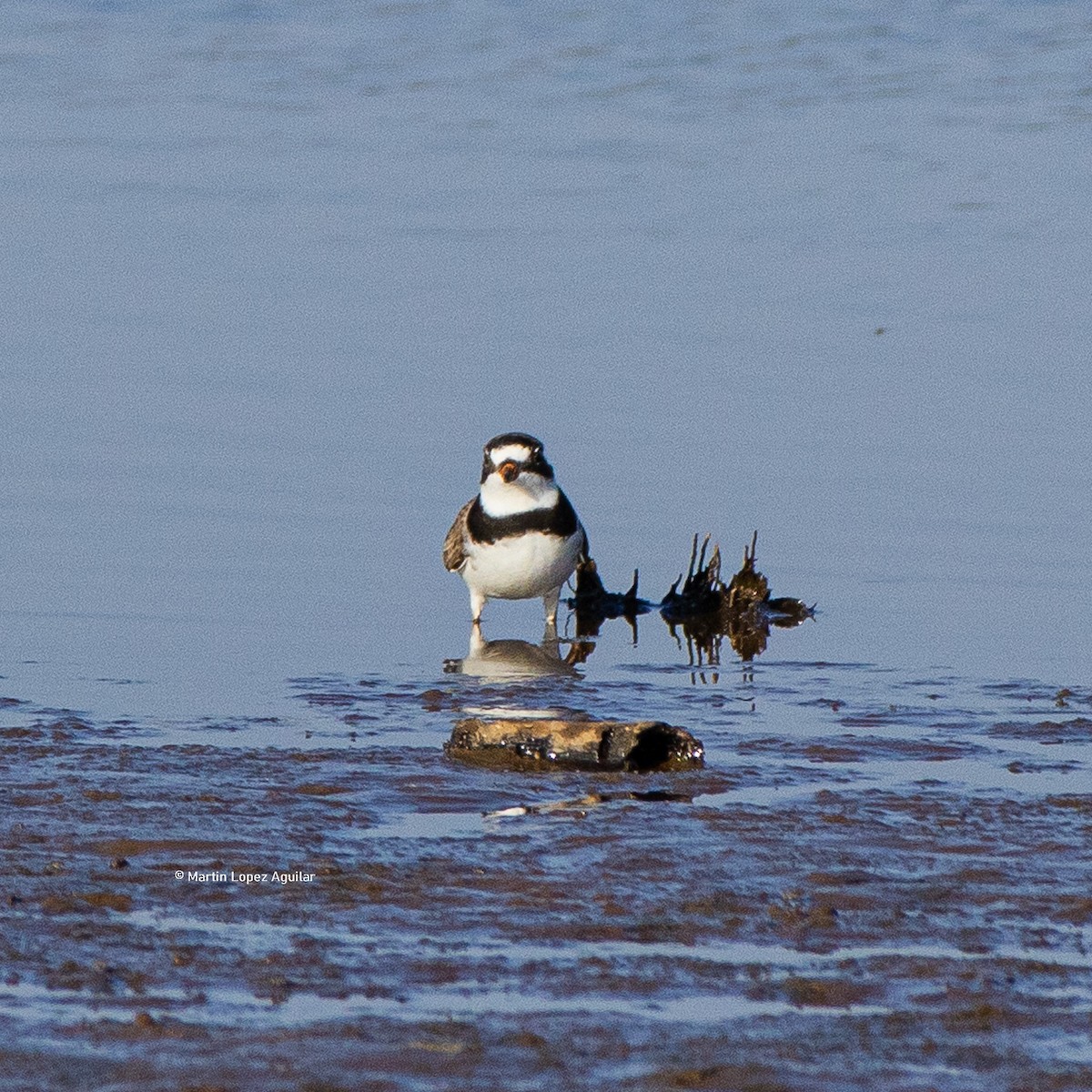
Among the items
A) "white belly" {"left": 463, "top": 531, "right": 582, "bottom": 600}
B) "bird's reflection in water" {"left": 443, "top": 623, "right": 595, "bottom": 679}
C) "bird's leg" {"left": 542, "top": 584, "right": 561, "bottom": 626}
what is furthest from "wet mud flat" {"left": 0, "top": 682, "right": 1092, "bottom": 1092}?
"bird's leg" {"left": 542, "top": 584, "right": 561, "bottom": 626}

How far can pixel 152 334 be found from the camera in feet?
59.5

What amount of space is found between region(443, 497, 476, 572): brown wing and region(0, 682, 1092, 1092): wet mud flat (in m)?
3.18

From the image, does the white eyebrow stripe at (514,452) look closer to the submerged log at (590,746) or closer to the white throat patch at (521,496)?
the white throat patch at (521,496)

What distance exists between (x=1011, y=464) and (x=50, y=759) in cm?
802

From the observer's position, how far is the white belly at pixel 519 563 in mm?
12195

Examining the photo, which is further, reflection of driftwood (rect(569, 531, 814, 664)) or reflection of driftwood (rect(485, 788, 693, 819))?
reflection of driftwood (rect(569, 531, 814, 664))

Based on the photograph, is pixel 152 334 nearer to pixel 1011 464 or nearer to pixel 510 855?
pixel 1011 464

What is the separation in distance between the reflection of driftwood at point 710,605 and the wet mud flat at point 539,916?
311cm

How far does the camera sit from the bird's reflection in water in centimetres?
1124

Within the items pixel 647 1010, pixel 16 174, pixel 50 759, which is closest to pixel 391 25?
pixel 16 174

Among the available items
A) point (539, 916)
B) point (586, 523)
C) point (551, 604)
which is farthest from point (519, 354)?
point (539, 916)

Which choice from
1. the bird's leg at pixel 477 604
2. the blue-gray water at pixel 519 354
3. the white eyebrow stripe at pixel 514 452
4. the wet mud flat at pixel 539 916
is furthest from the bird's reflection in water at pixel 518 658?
the wet mud flat at pixel 539 916

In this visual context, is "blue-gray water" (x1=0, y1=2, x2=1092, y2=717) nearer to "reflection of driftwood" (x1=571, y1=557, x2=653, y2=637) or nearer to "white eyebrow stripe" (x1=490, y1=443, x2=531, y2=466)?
"reflection of driftwood" (x1=571, y1=557, x2=653, y2=637)

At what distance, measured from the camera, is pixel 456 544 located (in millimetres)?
12500
